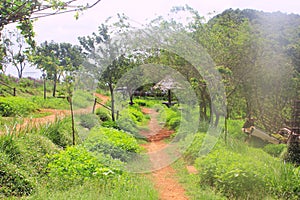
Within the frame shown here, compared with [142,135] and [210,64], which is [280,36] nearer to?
[210,64]

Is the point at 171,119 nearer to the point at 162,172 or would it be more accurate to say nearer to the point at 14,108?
the point at 162,172

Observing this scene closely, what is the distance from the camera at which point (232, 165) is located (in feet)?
14.4

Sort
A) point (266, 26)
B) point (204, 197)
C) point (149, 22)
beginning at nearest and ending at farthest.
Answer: point (204, 197)
point (149, 22)
point (266, 26)

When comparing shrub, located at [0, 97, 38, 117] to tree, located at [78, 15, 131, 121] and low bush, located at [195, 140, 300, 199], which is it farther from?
low bush, located at [195, 140, 300, 199]

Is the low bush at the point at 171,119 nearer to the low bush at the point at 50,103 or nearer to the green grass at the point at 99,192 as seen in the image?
the low bush at the point at 50,103

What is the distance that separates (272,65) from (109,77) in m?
5.04

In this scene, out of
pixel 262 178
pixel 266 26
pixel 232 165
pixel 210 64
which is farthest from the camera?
pixel 266 26

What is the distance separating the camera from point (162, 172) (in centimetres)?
566

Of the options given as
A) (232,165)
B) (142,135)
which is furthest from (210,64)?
(232,165)

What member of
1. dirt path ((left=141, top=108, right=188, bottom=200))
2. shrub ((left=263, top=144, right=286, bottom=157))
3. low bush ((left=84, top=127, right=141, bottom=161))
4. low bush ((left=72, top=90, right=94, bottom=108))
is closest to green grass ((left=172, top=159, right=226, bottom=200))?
dirt path ((left=141, top=108, right=188, bottom=200))

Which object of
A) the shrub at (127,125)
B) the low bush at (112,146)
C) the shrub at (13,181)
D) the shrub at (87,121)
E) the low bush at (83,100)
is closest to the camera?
the shrub at (13,181)

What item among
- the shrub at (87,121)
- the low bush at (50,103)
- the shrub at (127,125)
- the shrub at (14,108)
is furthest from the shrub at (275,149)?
the low bush at (50,103)

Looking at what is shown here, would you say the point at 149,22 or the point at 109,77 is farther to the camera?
the point at 109,77

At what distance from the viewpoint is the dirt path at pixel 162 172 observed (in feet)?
14.4
